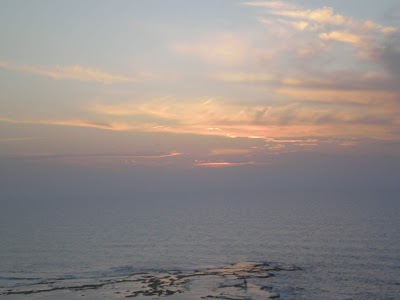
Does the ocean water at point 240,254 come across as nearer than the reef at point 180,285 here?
No

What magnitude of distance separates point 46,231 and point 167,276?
10585cm

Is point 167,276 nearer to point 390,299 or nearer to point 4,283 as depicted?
point 4,283

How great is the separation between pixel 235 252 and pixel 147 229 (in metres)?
69.4

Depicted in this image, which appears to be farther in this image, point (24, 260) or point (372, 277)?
point (24, 260)

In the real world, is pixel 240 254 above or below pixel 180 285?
below

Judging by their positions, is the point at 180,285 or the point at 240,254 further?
the point at 240,254

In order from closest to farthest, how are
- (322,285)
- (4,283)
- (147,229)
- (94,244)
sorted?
(322,285) → (4,283) → (94,244) → (147,229)

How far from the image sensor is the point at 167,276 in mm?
84312

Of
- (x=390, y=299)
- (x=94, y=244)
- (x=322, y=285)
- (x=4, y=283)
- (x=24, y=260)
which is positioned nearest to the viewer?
(x=390, y=299)

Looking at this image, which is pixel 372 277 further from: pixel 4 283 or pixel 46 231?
pixel 46 231

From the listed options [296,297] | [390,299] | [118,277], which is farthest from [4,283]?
[390,299]

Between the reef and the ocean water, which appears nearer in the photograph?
the reef

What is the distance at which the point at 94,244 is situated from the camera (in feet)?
432

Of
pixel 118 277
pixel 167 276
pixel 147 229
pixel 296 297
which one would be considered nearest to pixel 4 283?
pixel 118 277
